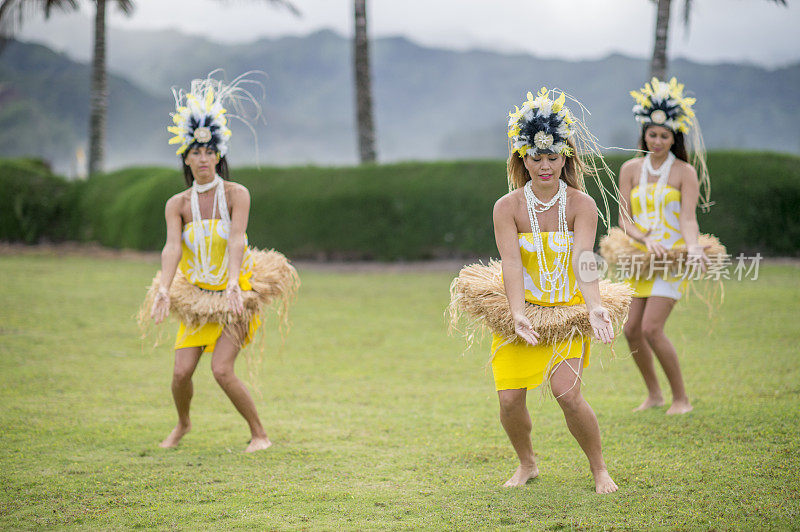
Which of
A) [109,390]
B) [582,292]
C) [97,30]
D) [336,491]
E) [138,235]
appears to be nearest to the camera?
[582,292]

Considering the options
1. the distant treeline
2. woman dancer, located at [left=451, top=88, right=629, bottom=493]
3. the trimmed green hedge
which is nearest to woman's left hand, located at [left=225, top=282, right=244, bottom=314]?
woman dancer, located at [left=451, top=88, right=629, bottom=493]

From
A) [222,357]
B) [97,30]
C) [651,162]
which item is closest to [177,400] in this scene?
[222,357]

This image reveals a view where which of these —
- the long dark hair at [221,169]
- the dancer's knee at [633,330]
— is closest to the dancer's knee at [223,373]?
the long dark hair at [221,169]

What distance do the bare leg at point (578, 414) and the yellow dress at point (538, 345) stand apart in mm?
58

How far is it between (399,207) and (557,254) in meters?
10.3

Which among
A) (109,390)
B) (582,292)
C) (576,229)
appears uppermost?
(576,229)

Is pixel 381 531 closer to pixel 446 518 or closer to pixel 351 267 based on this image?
pixel 446 518

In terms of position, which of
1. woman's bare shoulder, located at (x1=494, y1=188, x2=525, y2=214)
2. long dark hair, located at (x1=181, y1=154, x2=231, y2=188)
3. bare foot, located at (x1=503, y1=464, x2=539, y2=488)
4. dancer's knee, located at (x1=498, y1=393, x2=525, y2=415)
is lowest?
bare foot, located at (x1=503, y1=464, x2=539, y2=488)

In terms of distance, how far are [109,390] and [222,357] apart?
2.02 meters

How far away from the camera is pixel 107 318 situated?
894 cm

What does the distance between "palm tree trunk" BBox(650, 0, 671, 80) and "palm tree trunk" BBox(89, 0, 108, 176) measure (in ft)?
40.1

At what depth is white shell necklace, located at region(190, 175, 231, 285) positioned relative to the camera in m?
4.55

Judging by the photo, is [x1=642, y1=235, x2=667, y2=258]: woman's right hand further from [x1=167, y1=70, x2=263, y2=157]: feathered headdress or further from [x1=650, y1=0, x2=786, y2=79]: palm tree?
[x1=650, y1=0, x2=786, y2=79]: palm tree

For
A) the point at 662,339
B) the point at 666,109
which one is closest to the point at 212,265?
the point at 662,339
